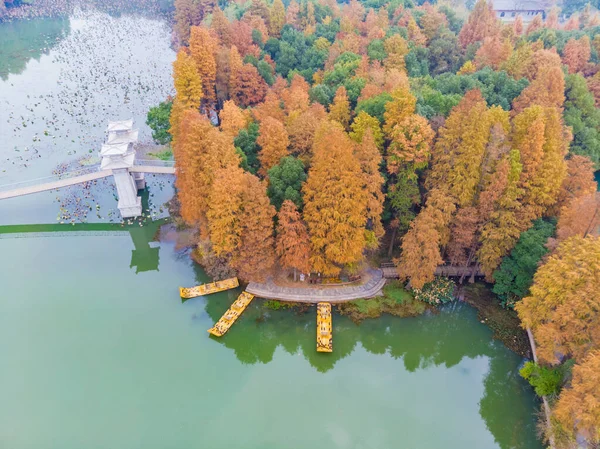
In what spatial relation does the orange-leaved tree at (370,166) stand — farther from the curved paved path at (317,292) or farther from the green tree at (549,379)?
the green tree at (549,379)

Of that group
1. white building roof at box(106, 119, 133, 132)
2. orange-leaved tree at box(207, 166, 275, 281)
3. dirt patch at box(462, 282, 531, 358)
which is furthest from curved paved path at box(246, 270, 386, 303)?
white building roof at box(106, 119, 133, 132)

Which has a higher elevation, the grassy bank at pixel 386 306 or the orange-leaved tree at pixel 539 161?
the orange-leaved tree at pixel 539 161

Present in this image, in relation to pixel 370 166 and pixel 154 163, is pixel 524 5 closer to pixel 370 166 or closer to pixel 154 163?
pixel 370 166

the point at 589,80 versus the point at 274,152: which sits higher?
the point at 589,80

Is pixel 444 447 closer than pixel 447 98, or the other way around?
pixel 444 447

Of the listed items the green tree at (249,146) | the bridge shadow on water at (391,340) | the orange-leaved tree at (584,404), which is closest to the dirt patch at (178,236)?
the bridge shadow on water at (391,340)

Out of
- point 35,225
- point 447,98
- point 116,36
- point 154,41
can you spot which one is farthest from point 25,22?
point 447,98

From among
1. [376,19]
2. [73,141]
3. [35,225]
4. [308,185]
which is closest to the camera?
[308,185]

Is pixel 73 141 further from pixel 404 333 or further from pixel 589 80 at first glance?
pixel 589 80
